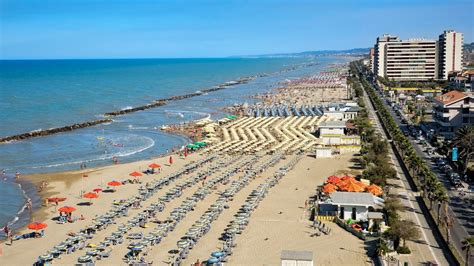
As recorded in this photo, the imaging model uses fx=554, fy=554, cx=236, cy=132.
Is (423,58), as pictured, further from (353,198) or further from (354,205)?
(354,205)

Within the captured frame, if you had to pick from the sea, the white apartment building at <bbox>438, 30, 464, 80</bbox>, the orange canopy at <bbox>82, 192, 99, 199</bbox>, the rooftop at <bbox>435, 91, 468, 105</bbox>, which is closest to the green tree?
the orange canopy at <bbox>82, 192, 99, 199</bbox>

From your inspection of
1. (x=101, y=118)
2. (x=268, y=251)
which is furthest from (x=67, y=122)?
(x=268, y=251)

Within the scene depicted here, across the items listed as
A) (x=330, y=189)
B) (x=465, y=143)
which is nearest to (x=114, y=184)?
(x=330, y=189)

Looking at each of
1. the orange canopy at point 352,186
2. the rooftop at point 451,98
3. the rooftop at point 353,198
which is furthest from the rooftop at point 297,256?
the rooftop at point 451,98

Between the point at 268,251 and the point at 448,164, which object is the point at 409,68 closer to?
the point at 448,164

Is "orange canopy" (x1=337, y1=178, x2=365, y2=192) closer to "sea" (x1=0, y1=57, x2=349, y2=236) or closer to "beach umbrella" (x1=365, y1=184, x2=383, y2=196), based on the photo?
"beach umbrella" (x1=365, y1=184, x2=383, y2=196)

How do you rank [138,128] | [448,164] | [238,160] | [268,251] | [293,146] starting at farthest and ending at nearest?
[138,128]
[293,146]
[238,160]
[448,164]
[268,251]
